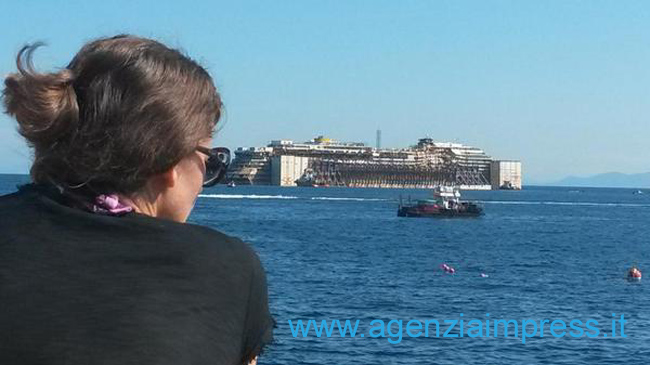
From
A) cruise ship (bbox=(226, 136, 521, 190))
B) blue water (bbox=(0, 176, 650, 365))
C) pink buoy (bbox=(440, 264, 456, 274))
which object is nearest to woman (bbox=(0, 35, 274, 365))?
blue water (bbox=(0, 176, 650, 365))

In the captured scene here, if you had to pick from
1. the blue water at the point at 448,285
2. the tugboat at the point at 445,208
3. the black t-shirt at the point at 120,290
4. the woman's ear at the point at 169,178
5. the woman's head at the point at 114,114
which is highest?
the woman's head at the point at 114,114

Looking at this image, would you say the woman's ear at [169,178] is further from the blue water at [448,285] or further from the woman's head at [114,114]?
the blue water at [448,285]

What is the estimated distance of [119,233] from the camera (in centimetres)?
166

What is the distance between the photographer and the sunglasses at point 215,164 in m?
1.80

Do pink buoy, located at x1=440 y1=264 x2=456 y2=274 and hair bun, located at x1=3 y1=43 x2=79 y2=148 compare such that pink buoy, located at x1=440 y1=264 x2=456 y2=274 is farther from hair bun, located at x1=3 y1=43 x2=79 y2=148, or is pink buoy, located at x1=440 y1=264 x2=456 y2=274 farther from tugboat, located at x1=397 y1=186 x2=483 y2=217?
tugboat, located at x1=397 y1=186 x2=483 y2=217

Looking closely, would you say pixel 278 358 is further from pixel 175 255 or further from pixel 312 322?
pixel 175 255

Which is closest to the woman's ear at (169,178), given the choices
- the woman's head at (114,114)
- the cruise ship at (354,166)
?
the woman's head at (114,114)

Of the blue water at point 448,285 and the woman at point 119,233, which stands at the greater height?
the woman at point 119,233

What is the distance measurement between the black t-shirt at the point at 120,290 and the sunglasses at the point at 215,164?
14 cm

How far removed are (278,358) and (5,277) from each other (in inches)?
658

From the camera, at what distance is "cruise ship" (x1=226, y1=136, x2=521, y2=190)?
573ft

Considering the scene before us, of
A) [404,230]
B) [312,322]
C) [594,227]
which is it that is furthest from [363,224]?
[312,322]

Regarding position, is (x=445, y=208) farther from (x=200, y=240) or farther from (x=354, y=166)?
(x=354, y=166)

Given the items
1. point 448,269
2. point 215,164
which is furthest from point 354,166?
point 215,164
